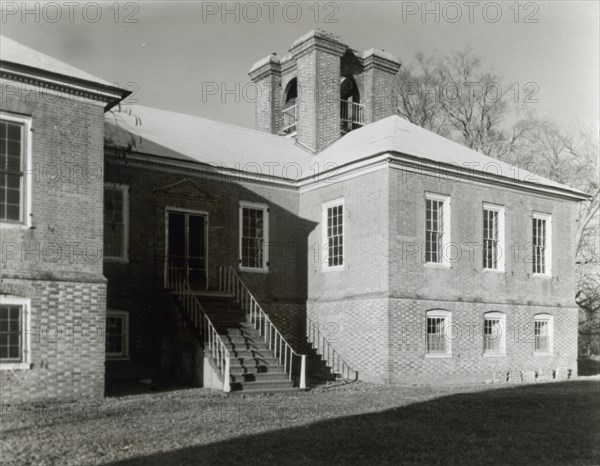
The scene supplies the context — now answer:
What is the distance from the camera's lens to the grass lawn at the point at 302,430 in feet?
29.3

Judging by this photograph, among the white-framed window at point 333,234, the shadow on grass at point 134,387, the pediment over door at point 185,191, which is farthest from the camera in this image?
the white-framed window at point 333,234

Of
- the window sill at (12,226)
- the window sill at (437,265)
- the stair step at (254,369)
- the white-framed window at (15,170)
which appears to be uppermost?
the white-framed window at (15,170)

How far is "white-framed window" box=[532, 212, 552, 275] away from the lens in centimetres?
2286

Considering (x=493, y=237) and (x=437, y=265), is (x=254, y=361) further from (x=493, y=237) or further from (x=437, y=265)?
(x=493, y=237)

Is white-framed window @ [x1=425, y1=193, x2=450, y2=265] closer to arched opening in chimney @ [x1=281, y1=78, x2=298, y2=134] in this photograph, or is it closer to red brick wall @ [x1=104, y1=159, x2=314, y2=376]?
red brick wall @ [x1=104, y1=159, x2=314, y2=376]

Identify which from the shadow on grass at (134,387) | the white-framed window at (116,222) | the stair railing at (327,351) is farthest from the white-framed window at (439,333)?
the white-framed window at (116,222)

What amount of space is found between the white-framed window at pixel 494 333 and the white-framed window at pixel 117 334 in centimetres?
1020

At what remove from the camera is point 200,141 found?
73.0ft

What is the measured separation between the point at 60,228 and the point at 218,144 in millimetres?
9740

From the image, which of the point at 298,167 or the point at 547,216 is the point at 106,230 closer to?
the point at 298,167

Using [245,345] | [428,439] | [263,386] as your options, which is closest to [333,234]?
[245,345]

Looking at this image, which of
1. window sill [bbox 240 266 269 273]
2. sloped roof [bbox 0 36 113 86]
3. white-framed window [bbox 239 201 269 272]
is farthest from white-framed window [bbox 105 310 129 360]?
sloped roof [bbox 0 36 113 86]

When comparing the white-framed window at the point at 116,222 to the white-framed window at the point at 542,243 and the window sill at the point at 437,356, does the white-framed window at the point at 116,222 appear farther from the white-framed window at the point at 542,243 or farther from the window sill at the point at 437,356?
the white-framed window at the point at 542,243

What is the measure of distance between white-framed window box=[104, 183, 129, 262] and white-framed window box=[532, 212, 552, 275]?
1274cm
